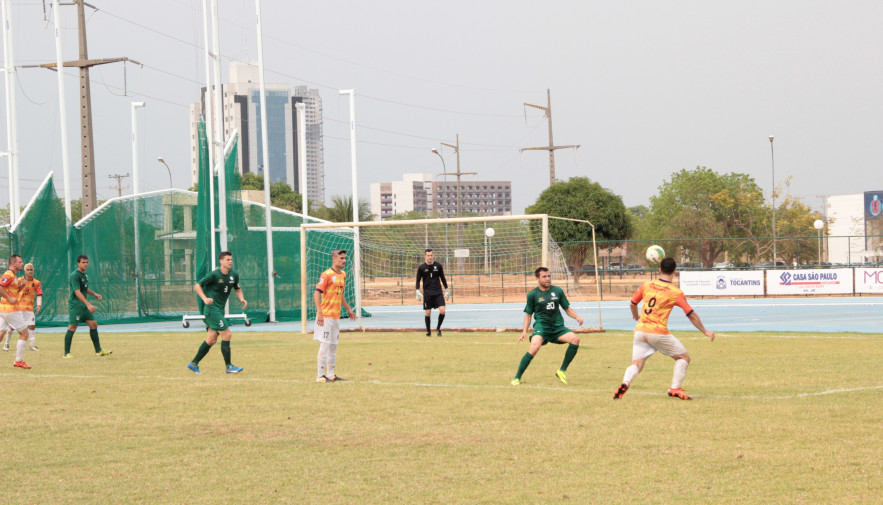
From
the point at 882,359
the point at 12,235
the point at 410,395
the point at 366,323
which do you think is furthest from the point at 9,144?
the point at 882,359

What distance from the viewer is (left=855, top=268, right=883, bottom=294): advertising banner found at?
1481 inches

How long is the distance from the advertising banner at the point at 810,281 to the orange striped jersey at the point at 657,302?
98.7 feet

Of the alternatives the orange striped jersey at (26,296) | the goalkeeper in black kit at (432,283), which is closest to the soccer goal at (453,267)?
the goalkeeper in black kit at (432,283)

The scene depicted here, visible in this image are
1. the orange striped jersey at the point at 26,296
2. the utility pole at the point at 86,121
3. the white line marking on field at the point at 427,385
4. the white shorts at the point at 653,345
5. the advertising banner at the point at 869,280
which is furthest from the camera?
the advertising banner at the point at 869,280

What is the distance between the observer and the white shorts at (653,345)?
10891 millimetres

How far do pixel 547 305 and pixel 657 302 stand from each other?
240cm

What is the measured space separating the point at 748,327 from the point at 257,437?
18834 mm

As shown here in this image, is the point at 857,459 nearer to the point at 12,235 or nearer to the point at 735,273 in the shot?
the point at 12,235

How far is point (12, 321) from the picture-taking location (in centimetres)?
1712

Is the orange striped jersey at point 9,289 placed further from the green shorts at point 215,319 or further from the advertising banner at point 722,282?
the advertising banner at point 722,282

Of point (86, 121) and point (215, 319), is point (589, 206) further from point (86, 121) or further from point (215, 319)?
point (215, 319)

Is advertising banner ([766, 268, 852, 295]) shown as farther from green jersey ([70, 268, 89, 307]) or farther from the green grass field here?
green jersey ([70, 268, 89, 307])

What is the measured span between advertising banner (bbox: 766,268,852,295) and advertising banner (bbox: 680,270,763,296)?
0.60m

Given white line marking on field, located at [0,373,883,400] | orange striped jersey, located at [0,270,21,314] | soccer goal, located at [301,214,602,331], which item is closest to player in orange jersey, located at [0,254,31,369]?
orange striped jersey, located at [0,270,21,314]
